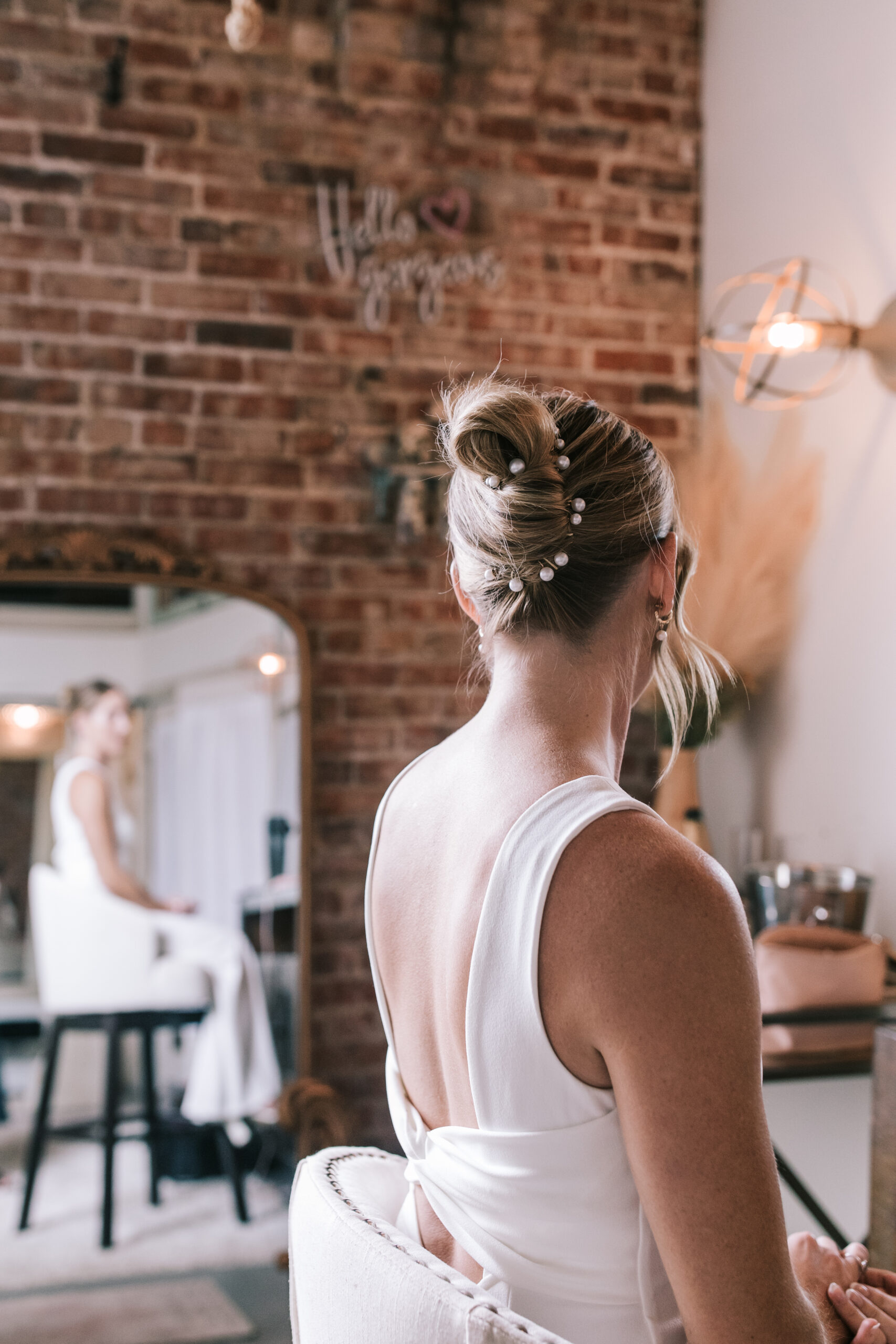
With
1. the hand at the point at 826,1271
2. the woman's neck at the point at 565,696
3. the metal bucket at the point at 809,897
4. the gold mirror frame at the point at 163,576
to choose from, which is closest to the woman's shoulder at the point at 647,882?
the woman's neck at the point at 565,696

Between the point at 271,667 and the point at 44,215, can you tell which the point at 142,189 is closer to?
the point at 44,215

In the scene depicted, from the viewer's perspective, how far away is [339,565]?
262cm

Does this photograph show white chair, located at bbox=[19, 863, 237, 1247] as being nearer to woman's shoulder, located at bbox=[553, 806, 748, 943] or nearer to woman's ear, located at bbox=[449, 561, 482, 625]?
woman's ear, located at bbox=[449, 561, 482, 625]

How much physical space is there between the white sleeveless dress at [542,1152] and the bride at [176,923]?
5.36 feet

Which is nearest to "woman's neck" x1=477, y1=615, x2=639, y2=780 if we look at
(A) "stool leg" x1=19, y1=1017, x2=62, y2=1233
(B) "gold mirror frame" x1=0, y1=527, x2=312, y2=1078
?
(B) "gold mirror frame" x1=0, y1=527, x2=312, y2=1078

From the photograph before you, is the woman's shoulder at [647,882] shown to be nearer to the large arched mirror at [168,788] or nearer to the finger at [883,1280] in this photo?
the finger at [883,1280]

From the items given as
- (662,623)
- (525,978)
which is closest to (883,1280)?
(525,978)

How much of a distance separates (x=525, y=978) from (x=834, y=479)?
1.67 meters

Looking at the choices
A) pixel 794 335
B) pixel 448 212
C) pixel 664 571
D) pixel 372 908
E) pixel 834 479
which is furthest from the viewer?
pixel 448 212

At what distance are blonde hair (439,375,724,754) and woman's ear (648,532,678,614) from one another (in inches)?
0.4

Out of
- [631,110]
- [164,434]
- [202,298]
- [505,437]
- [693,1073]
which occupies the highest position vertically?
[631,110]

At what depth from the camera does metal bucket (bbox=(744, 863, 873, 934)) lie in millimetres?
1848

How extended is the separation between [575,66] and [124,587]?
1684mm

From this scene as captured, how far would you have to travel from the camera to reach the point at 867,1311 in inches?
40.6
